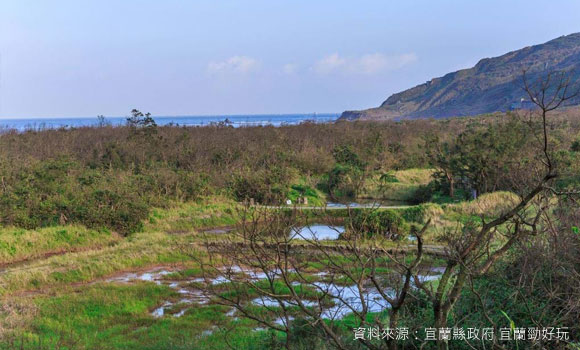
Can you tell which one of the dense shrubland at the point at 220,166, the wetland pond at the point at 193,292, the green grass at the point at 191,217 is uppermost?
the dense shrubland at the point at 220,166

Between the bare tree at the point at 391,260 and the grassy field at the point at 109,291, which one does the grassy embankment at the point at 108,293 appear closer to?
the grassy field at the point at 109,291

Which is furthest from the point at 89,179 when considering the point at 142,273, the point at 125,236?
the point at 142,273

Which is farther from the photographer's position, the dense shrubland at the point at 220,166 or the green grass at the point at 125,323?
the dense shrubland at the point at 220,166

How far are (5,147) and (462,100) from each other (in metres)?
104

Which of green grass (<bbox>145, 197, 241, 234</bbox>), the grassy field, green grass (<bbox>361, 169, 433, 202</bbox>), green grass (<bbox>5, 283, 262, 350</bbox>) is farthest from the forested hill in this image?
green grass (<bbox>5, 283, 262, 350</bbox>)

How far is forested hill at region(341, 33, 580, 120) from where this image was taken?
10457cm

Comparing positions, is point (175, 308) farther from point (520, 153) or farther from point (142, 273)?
point (520, 153)

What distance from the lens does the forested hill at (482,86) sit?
343 feet

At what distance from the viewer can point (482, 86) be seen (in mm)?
117125

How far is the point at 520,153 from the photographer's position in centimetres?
2347

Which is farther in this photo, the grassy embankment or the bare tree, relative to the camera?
the grassy embankment

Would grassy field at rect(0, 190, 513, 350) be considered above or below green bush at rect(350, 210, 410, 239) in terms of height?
below

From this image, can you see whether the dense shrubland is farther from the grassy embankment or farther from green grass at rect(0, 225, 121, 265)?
the grassy embankment

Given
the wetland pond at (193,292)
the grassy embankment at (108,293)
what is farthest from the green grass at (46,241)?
the wetland pond at (193,292)
